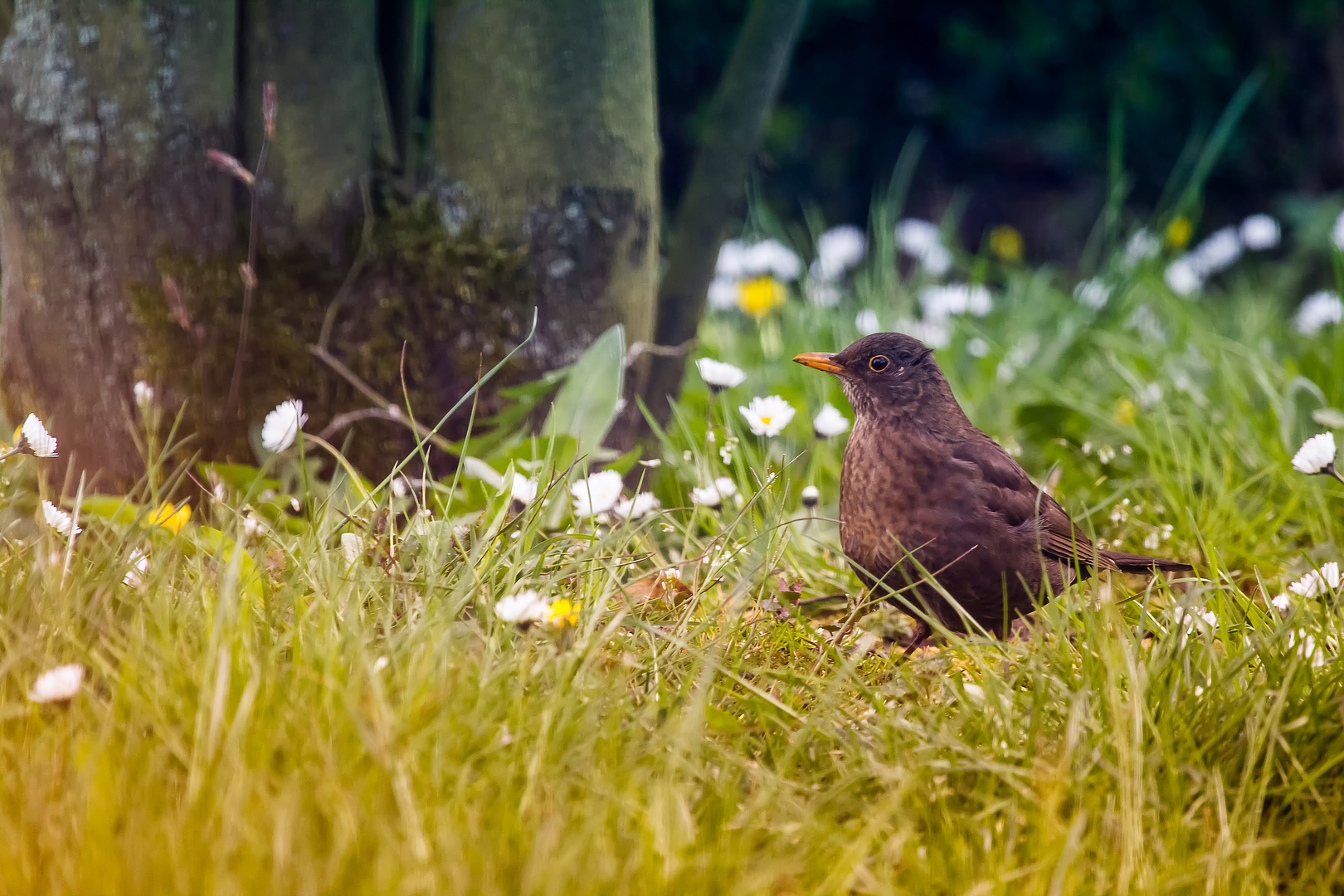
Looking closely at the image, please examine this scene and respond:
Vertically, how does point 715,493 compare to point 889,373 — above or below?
below

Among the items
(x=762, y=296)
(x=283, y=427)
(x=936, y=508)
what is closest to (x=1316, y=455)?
(x=936, y=508)

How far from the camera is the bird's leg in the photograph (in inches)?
93.6

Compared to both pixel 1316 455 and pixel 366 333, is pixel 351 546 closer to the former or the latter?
pixel 366 333

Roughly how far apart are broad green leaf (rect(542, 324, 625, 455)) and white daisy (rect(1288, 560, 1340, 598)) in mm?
1459

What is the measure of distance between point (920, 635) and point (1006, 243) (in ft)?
12.4

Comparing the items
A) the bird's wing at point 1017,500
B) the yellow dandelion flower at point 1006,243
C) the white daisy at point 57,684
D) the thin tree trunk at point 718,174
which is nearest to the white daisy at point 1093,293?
the yellow dandelion flower at point 1006,243

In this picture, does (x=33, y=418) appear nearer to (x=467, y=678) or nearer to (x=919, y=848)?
(x=467, y=678)

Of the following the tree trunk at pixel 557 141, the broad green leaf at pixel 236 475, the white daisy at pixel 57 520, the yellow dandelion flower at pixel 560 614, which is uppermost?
the tree trunk at pixel 557 141

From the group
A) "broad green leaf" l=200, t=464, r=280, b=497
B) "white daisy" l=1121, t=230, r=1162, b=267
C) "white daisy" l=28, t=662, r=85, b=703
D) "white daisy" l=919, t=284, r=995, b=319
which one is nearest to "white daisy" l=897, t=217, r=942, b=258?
"white daisy" l=919, t=284, r=995, b=319

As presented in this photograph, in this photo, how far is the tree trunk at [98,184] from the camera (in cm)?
260

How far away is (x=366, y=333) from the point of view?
288 cm

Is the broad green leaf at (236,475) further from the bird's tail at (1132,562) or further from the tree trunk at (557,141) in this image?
the bird's tail at (1132,562)

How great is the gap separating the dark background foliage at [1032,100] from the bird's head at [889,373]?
10.5ft

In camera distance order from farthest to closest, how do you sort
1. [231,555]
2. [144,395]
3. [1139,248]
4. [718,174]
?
1. [1139,248]
2. [718,174]
3. [144,395]
4. [231,555]
